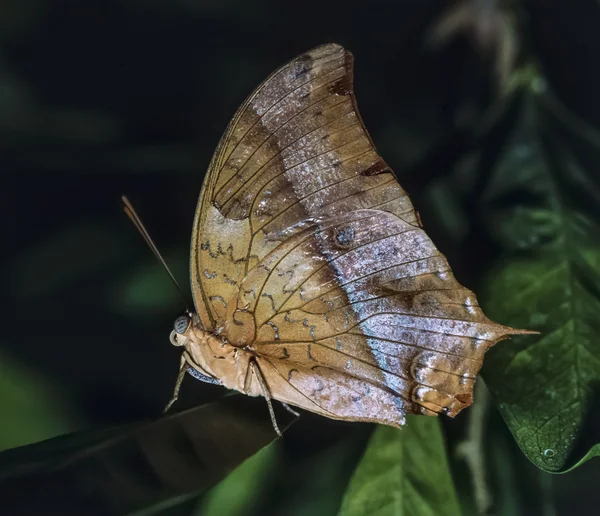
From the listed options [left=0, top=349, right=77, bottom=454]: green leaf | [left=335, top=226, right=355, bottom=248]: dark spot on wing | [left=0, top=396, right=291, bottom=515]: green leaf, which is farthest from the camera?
[left=0, top=349, right=77, bottom=454]: green leaf

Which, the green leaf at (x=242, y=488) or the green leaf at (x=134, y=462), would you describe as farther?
the green leaf at (x=242, y=488)

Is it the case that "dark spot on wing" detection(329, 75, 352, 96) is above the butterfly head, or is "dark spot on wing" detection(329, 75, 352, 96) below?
above

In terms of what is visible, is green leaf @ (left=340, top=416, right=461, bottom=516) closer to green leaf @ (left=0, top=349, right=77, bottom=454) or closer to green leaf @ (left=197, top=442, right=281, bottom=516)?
green leaf @ (left=197, top=442, right=281, bottom=516)

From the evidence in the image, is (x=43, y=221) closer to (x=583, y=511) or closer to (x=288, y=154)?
(x=288, y=154)

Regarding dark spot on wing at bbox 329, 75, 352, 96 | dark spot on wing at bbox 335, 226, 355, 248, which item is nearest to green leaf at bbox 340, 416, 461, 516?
dark spot on wing at bbox 335, 226, 355, 248

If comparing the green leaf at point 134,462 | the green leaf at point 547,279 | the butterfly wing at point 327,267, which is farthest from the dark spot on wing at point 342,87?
the green leaf at point 134,462

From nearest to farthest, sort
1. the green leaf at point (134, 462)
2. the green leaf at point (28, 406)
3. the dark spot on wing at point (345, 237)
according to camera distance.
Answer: the green leaf at point (134, 462) < the dark spot on wing at point (345, 237) < the green leaf at point (28, 406)

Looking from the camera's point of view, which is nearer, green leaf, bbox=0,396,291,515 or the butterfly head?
green leaf, bbox=0,396,291,515

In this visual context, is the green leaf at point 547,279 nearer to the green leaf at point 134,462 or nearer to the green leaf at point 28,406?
the green leaf at point 134,462
